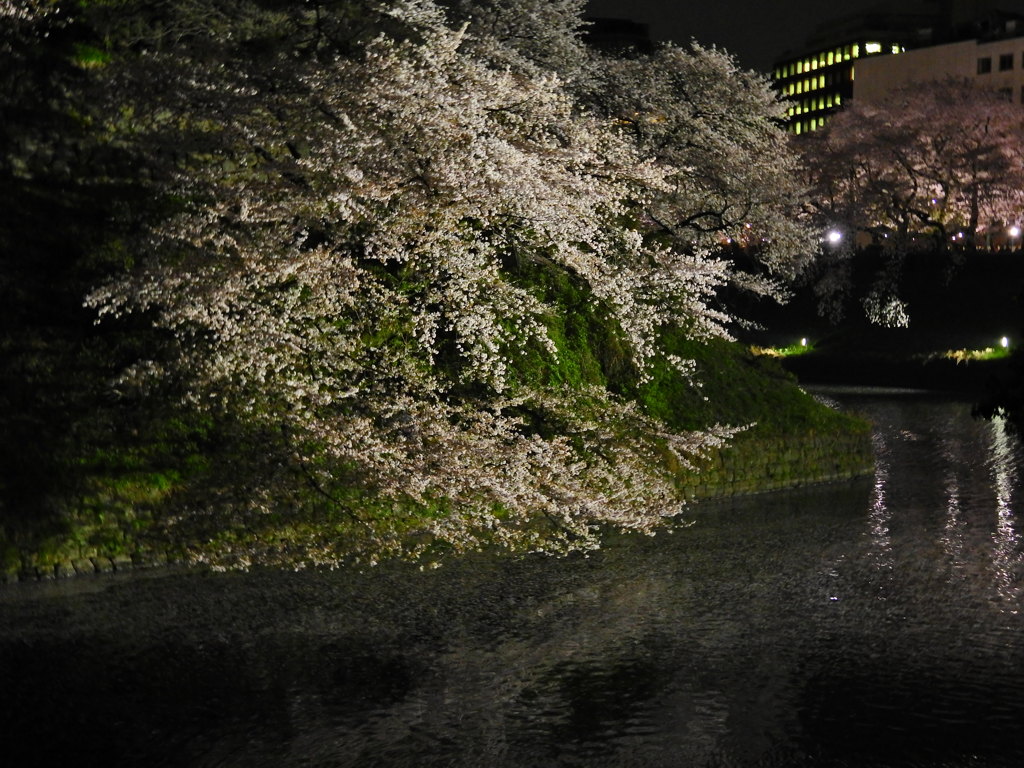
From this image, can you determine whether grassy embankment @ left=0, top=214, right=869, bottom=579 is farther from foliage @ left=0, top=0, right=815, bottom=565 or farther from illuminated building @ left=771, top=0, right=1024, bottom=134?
illuminated building @ left=771, top=0, right=1024, bottom=134

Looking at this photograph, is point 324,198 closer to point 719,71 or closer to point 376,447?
point 376,447

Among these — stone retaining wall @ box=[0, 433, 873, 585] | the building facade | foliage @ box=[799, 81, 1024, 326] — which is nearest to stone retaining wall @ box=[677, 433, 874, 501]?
stone retaining wall @ box=[0, 433, 873, 585]

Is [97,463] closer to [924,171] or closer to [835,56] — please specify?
[924,171]

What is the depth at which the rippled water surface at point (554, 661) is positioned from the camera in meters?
9.52

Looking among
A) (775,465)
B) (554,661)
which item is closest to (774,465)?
(775,465)

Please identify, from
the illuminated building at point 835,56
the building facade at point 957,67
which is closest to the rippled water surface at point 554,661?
the building facade at point 957,67

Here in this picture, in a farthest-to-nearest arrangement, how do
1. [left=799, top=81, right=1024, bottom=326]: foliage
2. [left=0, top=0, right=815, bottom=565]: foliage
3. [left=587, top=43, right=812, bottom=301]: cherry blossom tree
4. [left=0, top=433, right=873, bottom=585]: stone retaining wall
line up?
[left=799, top=81, right=1024, bottom=326]: foliage < [left=587, top=43, right=812, bottom=301]: cherry blossom tree < [left=0, top=433, right=873, bottom=585]: stone retaining wall < [left=0, top=0, right=815, bottom=565]: foliage

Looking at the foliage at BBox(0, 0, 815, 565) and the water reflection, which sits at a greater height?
the foliage at BBox(0, 0, 815, 565)

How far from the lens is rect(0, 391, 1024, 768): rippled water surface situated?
952 centimetres

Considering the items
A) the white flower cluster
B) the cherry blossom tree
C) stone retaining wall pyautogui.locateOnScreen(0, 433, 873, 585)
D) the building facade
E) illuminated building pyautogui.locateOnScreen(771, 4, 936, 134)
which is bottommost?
stone retaining wall pyautogui.locateOnScreen(0, 433, 873, 585)

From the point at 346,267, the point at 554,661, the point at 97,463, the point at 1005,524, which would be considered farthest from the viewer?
the point at 1005,524

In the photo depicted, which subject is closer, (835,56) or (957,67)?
(957,67)

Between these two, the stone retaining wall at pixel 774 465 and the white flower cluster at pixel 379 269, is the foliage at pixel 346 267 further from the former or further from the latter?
the stone retaining wall at pixel 774 465

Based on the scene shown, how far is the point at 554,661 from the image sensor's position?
1162 centimetres
